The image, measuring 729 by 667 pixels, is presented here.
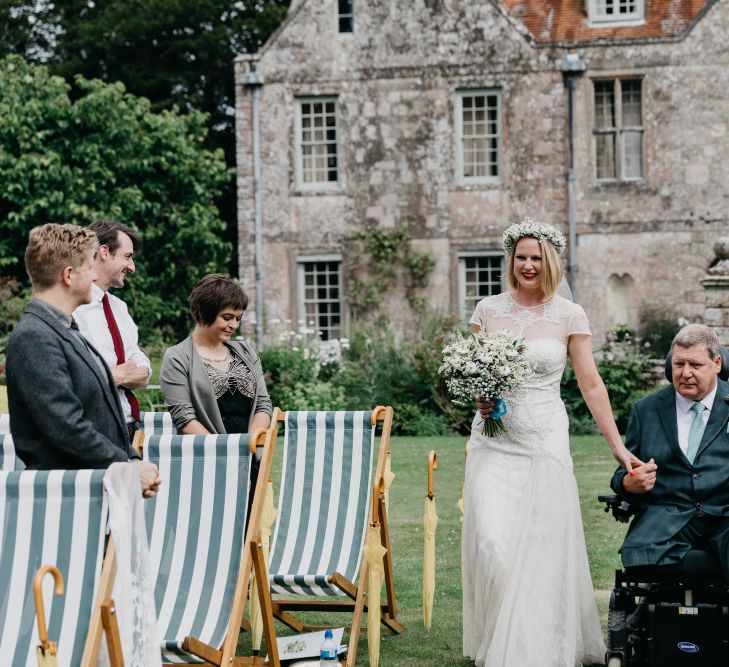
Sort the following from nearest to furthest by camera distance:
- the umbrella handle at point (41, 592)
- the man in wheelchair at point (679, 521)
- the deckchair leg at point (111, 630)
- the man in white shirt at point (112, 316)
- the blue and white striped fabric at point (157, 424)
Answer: the umbrella handle at point (41, 592) → the deckchair leg at point (111, 630) → the man in wheelchair at point (679, 521) → the man in white shirt at point (112, 316) → the blue and white striped fabric at point (157, 424)

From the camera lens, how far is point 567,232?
82.6 feet

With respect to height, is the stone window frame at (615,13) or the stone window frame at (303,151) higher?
the stone window frame at (615,13)

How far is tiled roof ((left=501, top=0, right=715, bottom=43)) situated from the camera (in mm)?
25203

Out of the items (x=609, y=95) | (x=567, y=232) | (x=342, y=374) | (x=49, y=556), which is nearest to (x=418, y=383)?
(x=342, y=374)

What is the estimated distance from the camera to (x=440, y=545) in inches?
387

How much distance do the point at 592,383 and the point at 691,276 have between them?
19.0 m

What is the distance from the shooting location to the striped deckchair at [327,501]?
7121mm

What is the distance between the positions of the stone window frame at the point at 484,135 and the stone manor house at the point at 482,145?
4 cm

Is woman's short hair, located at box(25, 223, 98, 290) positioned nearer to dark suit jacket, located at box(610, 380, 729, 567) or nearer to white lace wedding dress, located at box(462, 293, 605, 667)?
white lace wedding dress, located at box(462, 293, 605, 667)

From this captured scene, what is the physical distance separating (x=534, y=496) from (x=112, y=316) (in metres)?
2.48

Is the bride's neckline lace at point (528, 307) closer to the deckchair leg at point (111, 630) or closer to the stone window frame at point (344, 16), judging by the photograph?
the deckchair leg at point (111, 630)

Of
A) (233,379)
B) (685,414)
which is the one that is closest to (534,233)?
(685,414)

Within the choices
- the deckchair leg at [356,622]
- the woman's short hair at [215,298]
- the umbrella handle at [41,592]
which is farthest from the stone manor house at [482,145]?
the umbrella handle at [41,592]

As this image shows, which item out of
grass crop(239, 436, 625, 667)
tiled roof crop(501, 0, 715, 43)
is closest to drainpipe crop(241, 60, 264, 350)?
tiled roof crop(501, 0, 715, 43)
